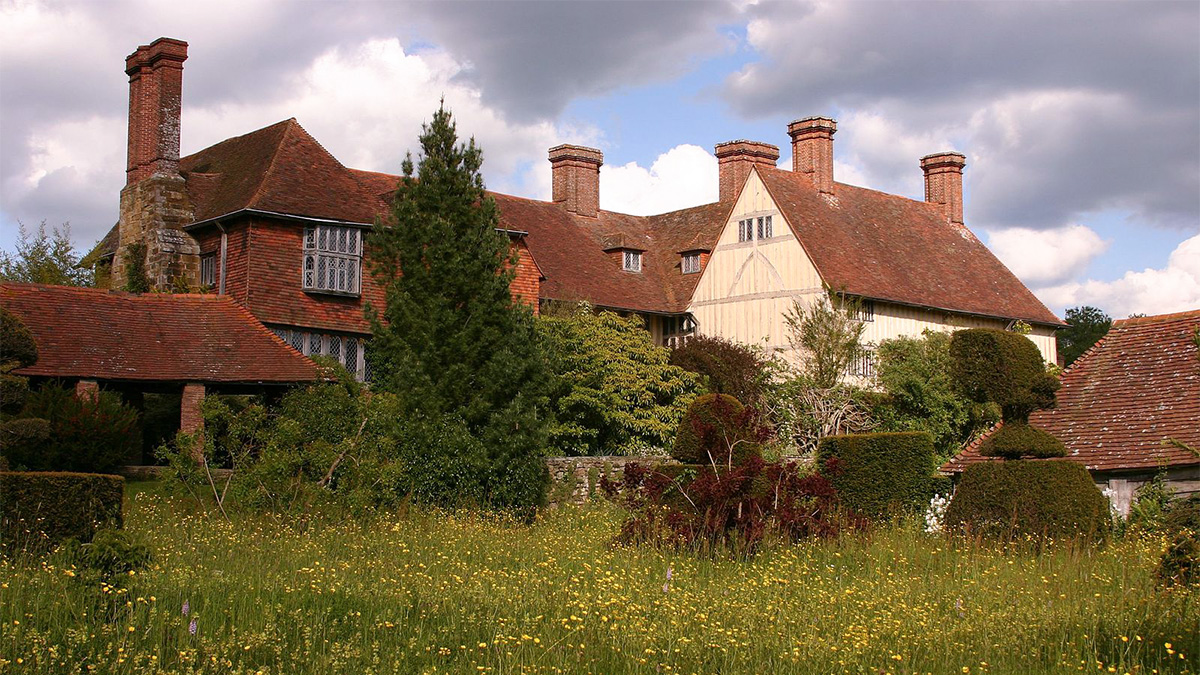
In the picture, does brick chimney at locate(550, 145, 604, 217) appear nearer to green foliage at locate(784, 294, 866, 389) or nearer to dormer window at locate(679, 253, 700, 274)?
dormer window at locate(679, 253, 700, 274)

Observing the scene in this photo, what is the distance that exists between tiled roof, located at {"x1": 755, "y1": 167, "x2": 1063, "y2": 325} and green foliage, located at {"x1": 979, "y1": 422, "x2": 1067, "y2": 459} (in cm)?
1723

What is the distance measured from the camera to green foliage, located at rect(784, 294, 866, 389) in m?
30.8

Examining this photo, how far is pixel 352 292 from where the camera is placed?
29.0m

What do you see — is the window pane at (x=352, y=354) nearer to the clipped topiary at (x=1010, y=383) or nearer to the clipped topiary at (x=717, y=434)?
the clipped topiary at (x=717, y=434)

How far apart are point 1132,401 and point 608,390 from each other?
1179cm

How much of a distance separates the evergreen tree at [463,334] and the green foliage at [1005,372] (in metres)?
7.05

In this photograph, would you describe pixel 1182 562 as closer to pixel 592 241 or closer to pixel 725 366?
pixel 725 366

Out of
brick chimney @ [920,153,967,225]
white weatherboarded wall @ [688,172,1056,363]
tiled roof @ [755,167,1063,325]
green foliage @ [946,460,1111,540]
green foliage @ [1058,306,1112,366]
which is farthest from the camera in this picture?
green foliage @ [1058,306,1112,366]

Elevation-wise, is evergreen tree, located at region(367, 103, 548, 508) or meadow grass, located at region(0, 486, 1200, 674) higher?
evergreen tree, located at region(367, 103, 548, 508)

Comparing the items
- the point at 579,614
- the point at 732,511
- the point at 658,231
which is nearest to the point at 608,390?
the point at 732,511

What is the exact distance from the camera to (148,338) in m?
24.8

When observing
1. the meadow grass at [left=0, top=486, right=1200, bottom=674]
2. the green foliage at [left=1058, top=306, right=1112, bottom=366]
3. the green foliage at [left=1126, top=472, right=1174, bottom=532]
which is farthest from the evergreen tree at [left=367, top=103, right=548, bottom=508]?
the green foliage at [left=1058, top=306, right=1112, bottom=366]

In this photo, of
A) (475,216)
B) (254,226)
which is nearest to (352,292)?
(254,226)

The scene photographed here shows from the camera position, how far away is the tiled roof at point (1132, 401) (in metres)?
18.2
